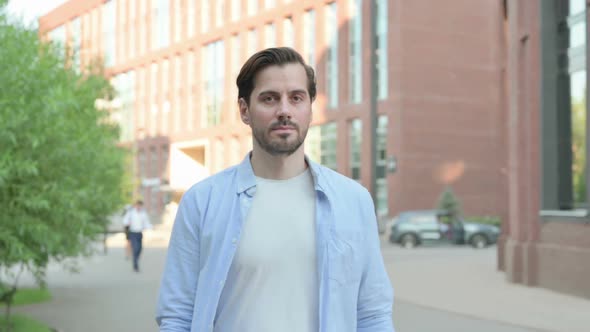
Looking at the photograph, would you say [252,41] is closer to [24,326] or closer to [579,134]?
[579,134]

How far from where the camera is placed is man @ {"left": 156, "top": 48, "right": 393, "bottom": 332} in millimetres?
2531

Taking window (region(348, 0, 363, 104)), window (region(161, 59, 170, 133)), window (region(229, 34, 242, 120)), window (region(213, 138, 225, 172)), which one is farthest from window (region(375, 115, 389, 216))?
window (region(161, 59, 170, 133))

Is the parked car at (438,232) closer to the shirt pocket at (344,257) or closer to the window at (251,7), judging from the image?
the window at (251,7)

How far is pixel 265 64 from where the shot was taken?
260 cm

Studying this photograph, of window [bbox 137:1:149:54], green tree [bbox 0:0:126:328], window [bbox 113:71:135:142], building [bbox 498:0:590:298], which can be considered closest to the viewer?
green tree [bbox 0:0:126:328]

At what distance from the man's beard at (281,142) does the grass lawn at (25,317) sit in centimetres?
822

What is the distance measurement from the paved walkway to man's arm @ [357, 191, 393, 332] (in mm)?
8134

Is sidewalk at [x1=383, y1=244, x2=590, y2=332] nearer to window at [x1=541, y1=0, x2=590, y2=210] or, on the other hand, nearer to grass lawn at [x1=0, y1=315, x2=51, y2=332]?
window at [x1=541, y1=0, x2=590, y2=210]

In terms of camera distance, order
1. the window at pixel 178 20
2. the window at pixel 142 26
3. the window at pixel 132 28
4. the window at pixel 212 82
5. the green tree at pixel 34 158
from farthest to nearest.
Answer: the window at pixel 132 28 < the window at pixel 142 26 < the window at pixel 178 20 < the window at pixel 212 82 < the green tree at pixel 34 158

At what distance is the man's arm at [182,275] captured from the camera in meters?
2.59

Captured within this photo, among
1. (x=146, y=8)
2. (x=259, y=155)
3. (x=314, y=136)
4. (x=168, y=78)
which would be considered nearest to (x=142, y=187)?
(x=168, y=78)

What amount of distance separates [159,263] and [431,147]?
27414mm

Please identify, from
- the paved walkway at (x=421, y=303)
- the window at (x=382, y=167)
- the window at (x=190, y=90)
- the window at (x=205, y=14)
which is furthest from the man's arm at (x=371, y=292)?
the window at (x=190, y=90)

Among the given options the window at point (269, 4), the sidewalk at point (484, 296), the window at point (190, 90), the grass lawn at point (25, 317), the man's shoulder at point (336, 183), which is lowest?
the sidewalk at point (484, 296)
